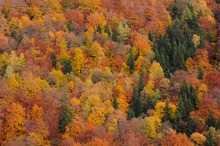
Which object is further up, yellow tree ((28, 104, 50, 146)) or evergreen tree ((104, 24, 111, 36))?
yellow tree ((28, 104, 50, 146))

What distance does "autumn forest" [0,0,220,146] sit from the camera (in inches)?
4151

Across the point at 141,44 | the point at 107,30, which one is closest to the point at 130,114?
the point at 141,44

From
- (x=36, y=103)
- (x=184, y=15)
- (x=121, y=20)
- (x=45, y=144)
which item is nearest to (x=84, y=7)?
(x=121, y=20)

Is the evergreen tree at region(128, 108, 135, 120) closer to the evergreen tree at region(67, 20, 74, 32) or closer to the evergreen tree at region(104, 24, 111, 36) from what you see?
the evergreen tree at region(104, 24, 111, 36)

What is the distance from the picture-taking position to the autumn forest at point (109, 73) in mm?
105438

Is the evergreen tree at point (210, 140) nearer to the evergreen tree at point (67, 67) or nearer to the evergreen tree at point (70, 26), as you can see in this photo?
the evergreen tree at point (67, 67)

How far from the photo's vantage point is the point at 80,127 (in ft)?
342

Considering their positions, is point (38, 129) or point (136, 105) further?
point (136, 105)

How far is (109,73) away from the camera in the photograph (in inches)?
5098

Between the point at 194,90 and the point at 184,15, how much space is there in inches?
2003

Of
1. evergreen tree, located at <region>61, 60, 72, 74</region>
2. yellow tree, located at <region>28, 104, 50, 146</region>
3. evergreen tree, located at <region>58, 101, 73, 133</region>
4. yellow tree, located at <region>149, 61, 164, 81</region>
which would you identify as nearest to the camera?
yellow tree, located at <region>28, 104, 50, 146</region>

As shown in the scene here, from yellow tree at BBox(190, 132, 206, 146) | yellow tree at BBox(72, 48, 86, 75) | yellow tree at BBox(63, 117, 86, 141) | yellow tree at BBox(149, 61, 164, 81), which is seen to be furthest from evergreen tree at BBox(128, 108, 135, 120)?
yellow tree at BBox(72, 48, 86, 75)

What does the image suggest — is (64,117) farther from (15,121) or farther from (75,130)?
(15,121)

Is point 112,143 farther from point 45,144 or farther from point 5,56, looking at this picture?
point 5,56
